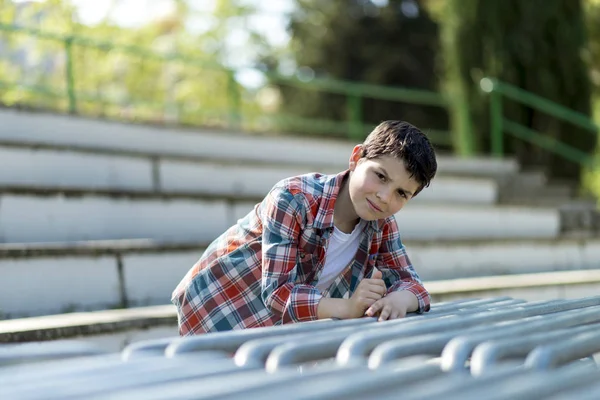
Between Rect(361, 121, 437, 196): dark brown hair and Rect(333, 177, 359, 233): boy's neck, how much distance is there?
5.4 inches

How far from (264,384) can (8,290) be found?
244 cm

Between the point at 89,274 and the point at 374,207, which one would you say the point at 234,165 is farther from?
the point at 374,207

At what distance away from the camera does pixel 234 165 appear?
202 inches

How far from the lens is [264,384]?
3.32ft

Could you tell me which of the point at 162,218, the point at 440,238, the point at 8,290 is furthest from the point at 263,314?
the point at 440,238

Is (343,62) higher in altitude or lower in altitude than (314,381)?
higher

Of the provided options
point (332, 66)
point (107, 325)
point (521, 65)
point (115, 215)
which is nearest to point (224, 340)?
point (107, 325)

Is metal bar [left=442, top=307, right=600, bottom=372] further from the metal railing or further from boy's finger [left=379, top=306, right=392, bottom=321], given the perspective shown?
boy's finger [left=379, top=306, right=392, bottom=321]

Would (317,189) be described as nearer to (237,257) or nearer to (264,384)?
(237,257)

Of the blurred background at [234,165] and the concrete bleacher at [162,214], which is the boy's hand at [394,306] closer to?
the blurred background at [234,165]

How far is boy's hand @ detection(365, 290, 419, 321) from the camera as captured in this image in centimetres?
186

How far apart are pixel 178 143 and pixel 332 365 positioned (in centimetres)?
453

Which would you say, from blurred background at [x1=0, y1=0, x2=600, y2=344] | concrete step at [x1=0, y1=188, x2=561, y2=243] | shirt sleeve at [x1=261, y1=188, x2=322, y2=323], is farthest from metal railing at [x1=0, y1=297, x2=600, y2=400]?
concrete step at [x1=0, y1=188, x2=561, y2=243]

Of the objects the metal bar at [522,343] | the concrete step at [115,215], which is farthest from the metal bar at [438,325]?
the concrete step at [115,215]
